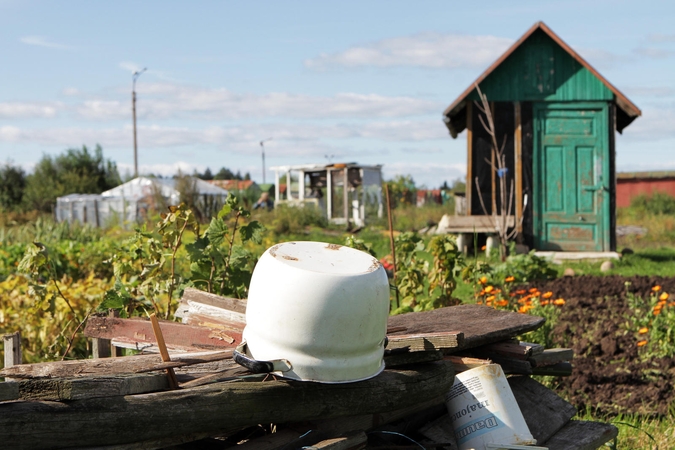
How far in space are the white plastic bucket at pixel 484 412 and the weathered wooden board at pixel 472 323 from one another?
29cm

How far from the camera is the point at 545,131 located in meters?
14.7

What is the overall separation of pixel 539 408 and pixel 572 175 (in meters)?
11.5

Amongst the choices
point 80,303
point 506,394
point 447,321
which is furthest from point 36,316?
point 506,394

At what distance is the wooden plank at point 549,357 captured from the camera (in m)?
4.27

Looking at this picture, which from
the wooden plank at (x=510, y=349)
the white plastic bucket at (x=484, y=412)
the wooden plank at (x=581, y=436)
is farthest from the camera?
the wooden plank at (x=510, y=349)

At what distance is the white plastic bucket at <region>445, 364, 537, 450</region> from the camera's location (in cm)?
336

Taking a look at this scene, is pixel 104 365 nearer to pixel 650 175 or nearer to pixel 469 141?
pixel 469 141

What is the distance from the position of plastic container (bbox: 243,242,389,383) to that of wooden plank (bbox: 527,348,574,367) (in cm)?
167

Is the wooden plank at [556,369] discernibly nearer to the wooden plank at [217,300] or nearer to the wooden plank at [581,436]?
the wooden plank at [581,436]

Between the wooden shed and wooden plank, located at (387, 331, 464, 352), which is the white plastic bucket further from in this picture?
the wooden shed

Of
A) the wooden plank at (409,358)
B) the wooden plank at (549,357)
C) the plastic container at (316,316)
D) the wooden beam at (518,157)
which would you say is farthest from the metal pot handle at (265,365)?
the wooden beam at (518,157)

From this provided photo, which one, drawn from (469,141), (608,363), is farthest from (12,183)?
(608,363)

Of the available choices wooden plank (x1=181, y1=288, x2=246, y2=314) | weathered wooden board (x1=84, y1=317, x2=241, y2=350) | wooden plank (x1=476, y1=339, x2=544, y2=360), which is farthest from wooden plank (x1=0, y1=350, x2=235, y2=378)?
wooden plank (x1=476, y1=339, x2=544, y2=360)

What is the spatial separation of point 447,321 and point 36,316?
3.70 meters
